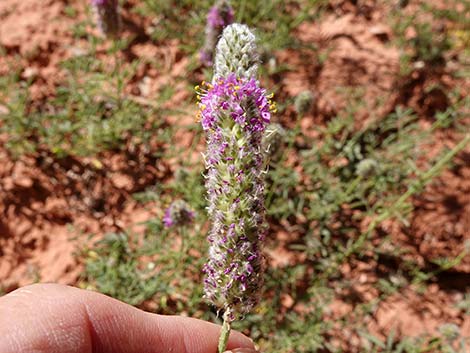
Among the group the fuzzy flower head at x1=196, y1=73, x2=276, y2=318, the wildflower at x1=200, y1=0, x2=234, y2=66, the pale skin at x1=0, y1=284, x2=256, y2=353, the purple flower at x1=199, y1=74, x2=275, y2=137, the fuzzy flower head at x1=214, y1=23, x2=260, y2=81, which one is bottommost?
the pale skin at x1=0, y1=284, x2=256, y2=353

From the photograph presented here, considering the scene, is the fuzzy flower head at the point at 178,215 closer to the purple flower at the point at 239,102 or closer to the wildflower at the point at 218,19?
the wildflower at the point at 218,19

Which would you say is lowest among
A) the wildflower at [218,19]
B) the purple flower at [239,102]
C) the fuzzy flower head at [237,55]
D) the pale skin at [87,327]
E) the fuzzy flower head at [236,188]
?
the pale skin at [87,327]

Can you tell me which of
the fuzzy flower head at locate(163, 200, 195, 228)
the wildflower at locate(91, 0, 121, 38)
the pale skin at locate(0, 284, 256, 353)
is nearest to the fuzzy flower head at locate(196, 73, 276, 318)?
the pale skin at locate(0, 284, 256, 353)

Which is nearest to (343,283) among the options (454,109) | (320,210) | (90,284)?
(320,210)

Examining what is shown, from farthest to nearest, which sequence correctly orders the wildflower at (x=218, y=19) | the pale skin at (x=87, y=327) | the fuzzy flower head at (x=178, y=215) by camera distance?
the wildflower at (x=218, y=19) < the fuzzy flower head at (x=178, y=215) < the pale skin at (x=87, y=327)

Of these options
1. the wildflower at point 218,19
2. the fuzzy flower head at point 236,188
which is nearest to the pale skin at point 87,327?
the fuzzy flower head at point 236,188

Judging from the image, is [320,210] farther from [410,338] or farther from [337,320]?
[410,338]

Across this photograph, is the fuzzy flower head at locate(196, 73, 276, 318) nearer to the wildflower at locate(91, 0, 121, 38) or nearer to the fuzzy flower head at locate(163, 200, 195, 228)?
the fuzzy flower head at locate(163, 200, 195, 228)

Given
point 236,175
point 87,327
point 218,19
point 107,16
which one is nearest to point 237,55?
point 236,175
